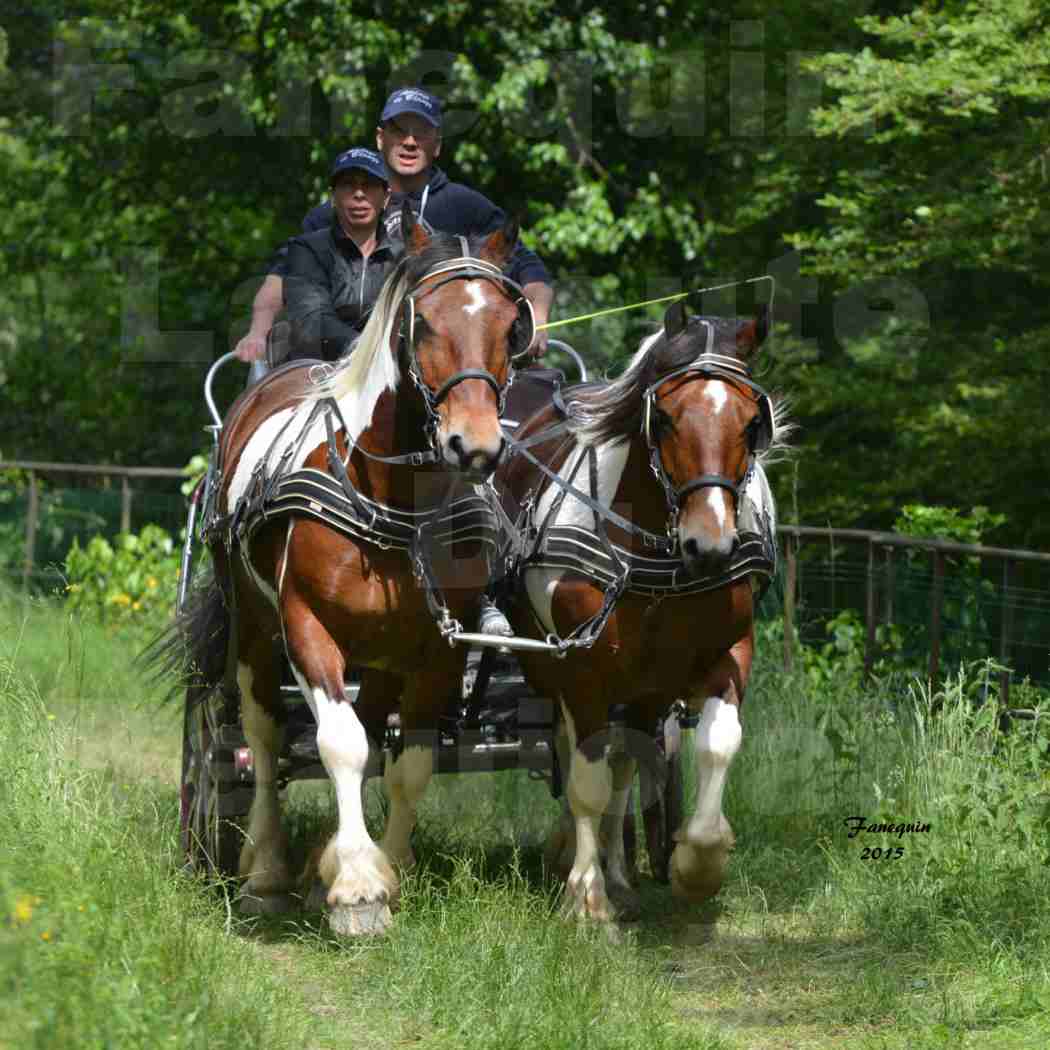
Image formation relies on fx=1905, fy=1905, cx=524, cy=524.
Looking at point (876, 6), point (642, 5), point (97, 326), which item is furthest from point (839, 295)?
point (97, 326)

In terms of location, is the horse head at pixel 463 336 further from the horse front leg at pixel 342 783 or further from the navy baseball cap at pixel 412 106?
the navy baseball cap at pixel 412 106

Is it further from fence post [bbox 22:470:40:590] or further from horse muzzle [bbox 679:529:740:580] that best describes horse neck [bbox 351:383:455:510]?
fence post [bbox 22:470:40:590]

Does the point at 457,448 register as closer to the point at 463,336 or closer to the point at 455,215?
the point at 463,336

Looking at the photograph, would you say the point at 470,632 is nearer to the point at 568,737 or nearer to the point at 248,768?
the point at 568,737

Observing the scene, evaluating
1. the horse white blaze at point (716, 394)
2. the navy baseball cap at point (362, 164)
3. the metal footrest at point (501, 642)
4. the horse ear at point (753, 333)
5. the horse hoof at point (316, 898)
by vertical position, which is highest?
the navy baseball cap at point (362, 164)

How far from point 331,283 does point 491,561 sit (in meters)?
1.37

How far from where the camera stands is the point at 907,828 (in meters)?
6.68

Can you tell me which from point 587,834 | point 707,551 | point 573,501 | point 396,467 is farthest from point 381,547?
point 587,834

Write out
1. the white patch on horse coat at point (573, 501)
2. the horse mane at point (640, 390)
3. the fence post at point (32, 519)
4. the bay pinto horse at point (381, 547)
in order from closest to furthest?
1. the bay pinto horse at point (381, 547)
2. the horse mane at point (640, 390)
3. the white patch on horse coat at point (573, 501)
4. the fence post at point (32, 519)

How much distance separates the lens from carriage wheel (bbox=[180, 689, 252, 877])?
6.73 metres

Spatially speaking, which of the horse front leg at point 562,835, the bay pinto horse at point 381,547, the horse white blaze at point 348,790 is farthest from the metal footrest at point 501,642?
the horse front leg at point 562,835

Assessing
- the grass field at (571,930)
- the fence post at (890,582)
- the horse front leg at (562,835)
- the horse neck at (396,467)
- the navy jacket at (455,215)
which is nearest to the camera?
the grass field at (571,930)

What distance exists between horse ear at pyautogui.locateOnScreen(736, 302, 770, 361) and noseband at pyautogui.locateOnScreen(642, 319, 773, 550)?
65 mm

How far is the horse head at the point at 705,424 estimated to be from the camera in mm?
5473
